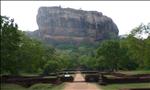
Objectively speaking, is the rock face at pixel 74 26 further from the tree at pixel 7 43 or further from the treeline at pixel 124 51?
the tree at pixel 7 43

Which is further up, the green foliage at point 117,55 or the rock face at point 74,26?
the rock face at point 74,26

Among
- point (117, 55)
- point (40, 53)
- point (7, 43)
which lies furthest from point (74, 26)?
point (7, 43)

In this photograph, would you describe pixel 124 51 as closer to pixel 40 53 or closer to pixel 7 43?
pixel 40 53

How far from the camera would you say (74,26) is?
184000mm

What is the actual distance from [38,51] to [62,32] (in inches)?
4906

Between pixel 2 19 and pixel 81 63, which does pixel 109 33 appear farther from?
pixel 2 19

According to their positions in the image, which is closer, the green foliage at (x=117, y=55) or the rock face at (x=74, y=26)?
the green foliage at (x=117, y=55)

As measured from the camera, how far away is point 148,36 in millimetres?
51406

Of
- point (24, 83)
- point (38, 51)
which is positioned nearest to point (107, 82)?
point (24, 83)

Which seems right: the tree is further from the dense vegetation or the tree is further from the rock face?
the rock face

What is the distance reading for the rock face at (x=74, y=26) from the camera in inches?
6969

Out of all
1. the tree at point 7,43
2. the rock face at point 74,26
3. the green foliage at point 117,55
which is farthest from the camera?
the rock face at point 74,26

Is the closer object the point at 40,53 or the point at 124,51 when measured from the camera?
the point at 40,53

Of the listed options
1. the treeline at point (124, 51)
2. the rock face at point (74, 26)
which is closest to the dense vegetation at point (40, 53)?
the treeline at point (124, 51)
